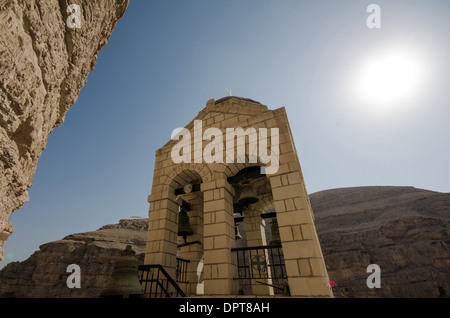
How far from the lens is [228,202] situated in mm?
6270

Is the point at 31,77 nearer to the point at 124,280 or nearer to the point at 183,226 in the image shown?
the point at 124,280

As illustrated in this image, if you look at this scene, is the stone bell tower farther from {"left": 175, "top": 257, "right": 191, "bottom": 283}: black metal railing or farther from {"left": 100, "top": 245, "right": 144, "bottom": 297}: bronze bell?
{"left": 100, "top": 245, "right": 144, "bottom": 297}: bronze bell

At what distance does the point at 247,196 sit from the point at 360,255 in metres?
34.0

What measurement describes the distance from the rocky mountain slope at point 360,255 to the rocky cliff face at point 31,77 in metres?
35.5

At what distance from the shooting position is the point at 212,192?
246 inches

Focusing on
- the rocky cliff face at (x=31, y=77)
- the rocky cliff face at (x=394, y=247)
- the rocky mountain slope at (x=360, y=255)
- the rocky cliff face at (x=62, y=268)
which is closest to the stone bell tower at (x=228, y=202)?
the rocky cliff face at (x=31, y=77)

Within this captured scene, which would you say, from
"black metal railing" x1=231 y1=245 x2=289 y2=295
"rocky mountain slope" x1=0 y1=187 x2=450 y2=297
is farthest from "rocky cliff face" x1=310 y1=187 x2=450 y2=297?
"black metal railing" x1=231 y1=245 x2=289 y2=295

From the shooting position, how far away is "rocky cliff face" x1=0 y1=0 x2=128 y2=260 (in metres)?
2.06

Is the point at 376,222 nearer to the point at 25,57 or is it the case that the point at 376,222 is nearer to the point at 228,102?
the point at 228,102

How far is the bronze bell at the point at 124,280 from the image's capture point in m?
3.57

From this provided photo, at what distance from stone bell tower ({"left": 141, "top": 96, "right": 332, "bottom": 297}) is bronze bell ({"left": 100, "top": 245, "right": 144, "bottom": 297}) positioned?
4.22 feet

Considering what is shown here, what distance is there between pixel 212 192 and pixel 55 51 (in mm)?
4606

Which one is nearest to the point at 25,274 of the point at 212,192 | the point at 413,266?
the point at 212,192
